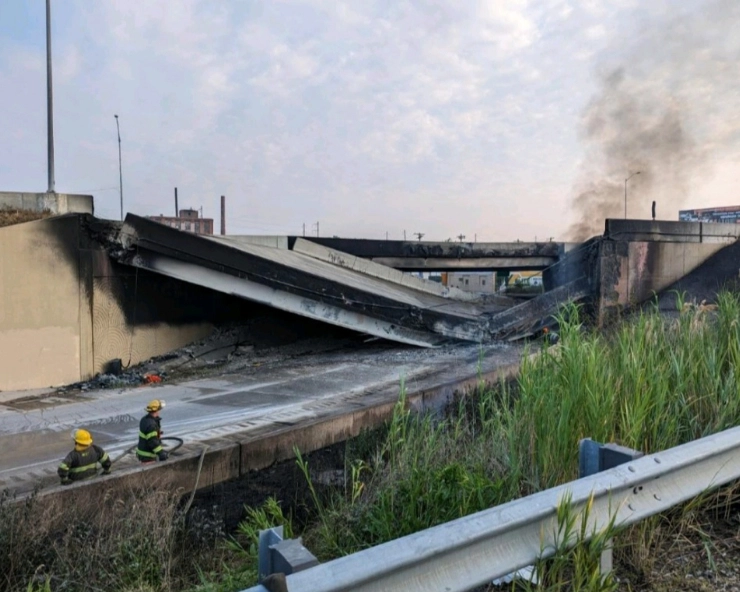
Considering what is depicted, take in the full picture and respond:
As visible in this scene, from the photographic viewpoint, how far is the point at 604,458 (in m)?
2.35

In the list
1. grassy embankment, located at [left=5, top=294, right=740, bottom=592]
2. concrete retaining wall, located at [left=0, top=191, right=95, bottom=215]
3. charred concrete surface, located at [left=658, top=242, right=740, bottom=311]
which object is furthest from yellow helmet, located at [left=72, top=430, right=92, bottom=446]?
charred concrete surface, located at [left=658, top=242, right=740, bottom=311]

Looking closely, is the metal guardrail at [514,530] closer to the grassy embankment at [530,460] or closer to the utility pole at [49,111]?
the grassy embankment at [530,460]

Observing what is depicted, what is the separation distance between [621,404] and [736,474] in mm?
717

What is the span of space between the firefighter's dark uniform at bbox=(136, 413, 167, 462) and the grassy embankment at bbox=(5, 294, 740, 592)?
136 centimetres

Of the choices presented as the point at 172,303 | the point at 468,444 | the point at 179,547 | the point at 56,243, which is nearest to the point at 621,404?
the point at 468,444

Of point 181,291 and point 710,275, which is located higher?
point 710,275

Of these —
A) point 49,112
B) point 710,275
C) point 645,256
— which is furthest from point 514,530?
point 710,275

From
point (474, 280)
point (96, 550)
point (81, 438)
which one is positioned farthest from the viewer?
point (474, 280)

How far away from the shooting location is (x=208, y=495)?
227 inches

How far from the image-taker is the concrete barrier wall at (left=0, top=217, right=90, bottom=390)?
9617mm

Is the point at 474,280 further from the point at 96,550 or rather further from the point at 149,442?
the point at 96,550

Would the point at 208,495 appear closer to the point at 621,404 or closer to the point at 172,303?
the point at 621,404

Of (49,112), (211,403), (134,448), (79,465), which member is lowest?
(211,403)

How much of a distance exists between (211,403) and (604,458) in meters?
7.12
